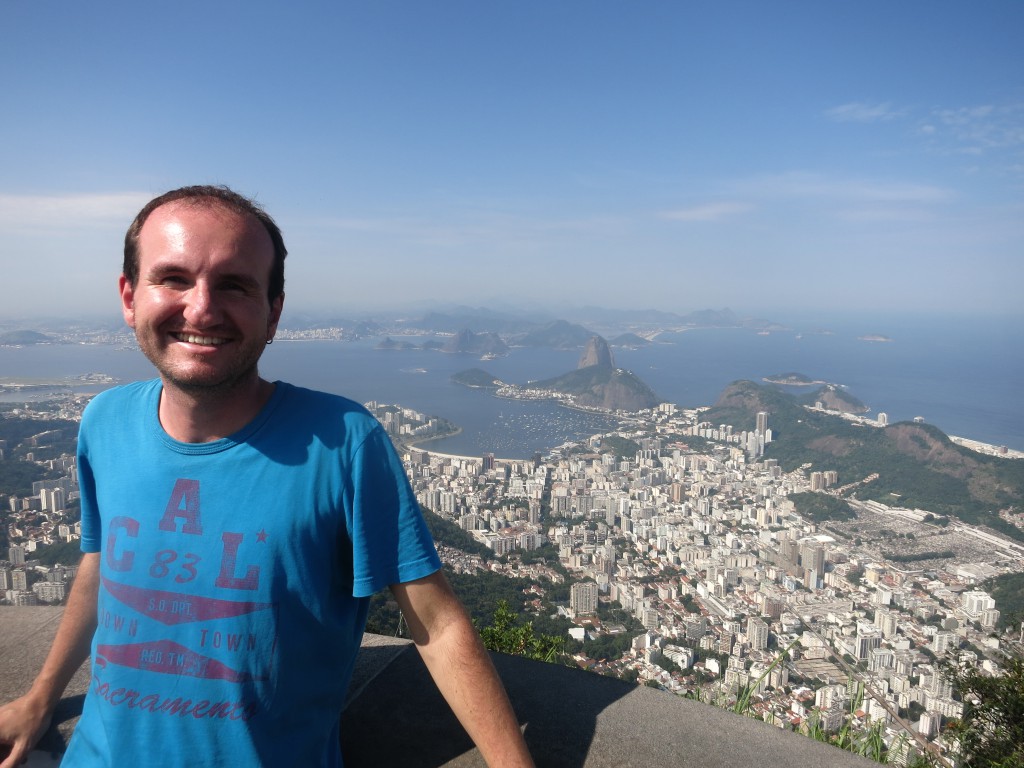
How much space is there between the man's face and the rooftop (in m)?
0.79

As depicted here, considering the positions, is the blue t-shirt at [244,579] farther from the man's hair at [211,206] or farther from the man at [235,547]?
the man's hair at [211,206]

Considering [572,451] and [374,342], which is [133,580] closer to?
[572,451]

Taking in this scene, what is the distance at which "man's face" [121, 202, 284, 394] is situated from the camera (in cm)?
91

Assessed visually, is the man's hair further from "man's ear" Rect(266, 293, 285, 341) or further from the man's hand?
the man's hand

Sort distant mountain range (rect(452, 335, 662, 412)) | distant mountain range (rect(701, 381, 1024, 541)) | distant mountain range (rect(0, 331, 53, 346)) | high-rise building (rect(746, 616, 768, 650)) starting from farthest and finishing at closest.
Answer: distant mountain range (rect(452, 335, 662, 412)), distant mountain range (rect(0, 331, 53, 346)), distant mountain range (rect(701, 381, 1024, 541)), high-rise building (rect(746, 616, 768, 650))

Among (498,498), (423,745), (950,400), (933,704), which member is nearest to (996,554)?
(498,498)

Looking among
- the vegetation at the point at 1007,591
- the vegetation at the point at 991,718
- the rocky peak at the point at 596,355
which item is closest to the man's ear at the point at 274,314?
the vegetation at the point at 991,718

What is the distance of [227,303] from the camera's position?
→ 3.02ft

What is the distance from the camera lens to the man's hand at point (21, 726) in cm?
110

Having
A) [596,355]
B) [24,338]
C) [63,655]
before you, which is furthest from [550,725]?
[596,355]

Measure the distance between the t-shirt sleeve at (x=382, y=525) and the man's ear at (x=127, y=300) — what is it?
1.37ft

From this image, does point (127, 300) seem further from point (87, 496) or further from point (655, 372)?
point (655, 372)

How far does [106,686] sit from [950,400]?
43.4m

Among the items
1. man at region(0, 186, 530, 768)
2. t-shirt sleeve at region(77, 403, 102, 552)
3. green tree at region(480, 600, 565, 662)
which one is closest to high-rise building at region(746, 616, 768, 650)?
green tree at region(480, 600, 565, 662)
